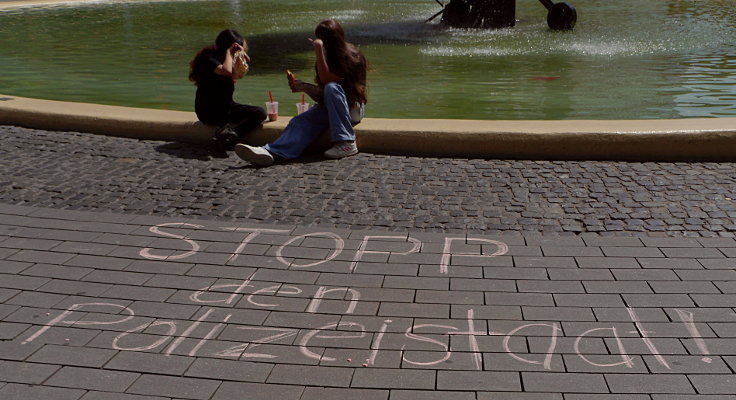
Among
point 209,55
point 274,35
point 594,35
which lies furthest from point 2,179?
point 594,35

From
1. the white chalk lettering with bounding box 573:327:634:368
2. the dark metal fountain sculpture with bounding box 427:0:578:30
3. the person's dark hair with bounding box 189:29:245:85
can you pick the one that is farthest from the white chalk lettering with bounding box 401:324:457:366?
the dark metal fountain sculpture with bounding box 427:0:578:30

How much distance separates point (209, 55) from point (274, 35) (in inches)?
335

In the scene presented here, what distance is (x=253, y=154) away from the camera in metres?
6.37

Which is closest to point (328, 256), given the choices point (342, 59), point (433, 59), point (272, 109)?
point (342, 59)

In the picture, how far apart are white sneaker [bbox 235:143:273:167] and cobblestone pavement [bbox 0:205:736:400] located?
1186mm

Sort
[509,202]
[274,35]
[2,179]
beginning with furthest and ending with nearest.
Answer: [274,35], [2,179], [509,202]

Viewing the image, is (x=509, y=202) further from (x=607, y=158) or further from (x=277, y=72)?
(x=277, y=72)

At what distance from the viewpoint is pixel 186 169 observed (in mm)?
6391

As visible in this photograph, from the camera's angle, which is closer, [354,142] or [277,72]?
[354,142]

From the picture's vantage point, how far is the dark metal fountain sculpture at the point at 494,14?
14.8 m

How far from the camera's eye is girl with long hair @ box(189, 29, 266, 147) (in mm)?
6867

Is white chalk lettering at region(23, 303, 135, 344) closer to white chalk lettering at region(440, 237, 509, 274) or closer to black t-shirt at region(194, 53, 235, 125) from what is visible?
white chalk lettering at region(440, 237, 509, 274)

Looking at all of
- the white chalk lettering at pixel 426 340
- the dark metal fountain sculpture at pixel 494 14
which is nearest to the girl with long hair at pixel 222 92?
the white chalk lettering at pixel 426 340

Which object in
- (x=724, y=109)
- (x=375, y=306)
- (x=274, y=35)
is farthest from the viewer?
(x=274, y=35)
